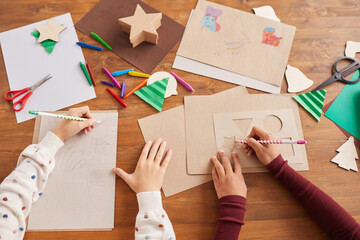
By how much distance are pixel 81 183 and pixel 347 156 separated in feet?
2.54

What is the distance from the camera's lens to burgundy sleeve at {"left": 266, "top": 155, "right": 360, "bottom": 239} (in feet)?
2.35

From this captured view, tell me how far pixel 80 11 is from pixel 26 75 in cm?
28

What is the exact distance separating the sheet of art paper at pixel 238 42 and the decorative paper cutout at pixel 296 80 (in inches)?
0.9

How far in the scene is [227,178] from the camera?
76cm

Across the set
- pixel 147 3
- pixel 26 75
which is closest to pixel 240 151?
pixel 147 3

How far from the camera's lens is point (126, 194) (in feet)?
2.49

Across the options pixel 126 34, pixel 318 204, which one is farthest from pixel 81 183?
pixel 318 204

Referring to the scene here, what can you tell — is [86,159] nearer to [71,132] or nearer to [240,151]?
[71,132]

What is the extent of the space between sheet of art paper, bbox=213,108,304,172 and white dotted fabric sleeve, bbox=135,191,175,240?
0.24 m

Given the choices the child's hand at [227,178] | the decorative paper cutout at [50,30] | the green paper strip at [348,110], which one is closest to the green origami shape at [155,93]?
the child's hand at [227,178]

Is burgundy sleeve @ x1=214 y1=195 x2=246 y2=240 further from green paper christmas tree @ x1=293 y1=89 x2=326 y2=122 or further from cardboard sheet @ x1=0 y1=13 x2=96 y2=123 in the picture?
cardboard sheet @ x1=0 y1=13 x2=96 y2=123

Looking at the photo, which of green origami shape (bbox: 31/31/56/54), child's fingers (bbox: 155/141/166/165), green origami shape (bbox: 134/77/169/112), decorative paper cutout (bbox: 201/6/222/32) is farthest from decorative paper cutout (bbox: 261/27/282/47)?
green origami shape (bbox: 31/31/56/54)

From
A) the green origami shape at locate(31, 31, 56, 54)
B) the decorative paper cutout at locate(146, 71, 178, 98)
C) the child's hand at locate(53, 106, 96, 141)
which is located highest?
the green origami shape at locate(31, 31, 56, 54)

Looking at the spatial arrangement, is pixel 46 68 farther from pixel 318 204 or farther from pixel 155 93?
pixel 318 204
